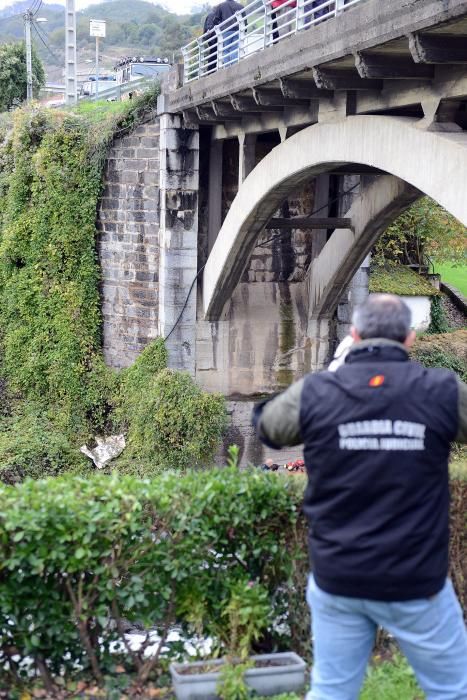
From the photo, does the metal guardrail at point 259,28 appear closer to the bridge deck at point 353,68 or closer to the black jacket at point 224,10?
the bridge deck at point 353,68

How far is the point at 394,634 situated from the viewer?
123 inches

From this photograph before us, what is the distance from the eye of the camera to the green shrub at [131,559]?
13.6 ft

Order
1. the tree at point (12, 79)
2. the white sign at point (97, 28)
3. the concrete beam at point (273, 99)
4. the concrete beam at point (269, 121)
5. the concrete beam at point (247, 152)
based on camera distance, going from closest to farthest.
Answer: the concrete beam at point (273, 99) < the concrete beam at point (269, 121) < the concrete beam at point (247, 152) < the white sign at point (97, 28) < the tree at point (12, 79)

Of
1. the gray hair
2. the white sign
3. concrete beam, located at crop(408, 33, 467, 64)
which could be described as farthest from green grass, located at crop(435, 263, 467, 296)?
the gray hair

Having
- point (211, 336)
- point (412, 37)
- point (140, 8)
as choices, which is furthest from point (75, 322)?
point (140, 8)

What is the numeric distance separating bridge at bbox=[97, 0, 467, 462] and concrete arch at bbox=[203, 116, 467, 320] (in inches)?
0.8

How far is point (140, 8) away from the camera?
479 ft

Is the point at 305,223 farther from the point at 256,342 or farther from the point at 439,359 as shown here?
the point at 439,359

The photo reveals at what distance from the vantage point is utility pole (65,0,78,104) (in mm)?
19562

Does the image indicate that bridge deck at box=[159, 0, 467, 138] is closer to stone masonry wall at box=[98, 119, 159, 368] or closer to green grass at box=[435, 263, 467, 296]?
stone masonry wall at box=[98, 119, 159, 368]

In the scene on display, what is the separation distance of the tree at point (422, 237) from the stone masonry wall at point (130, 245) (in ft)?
25.9

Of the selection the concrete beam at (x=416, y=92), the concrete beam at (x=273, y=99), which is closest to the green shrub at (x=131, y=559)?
the concrete beam at (x=416, y=92)

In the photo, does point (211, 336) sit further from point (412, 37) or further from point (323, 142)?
point (412, 37)

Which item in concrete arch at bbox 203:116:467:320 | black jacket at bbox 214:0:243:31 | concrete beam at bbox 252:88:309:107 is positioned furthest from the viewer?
black jacket at bbox 214:0:243:31
